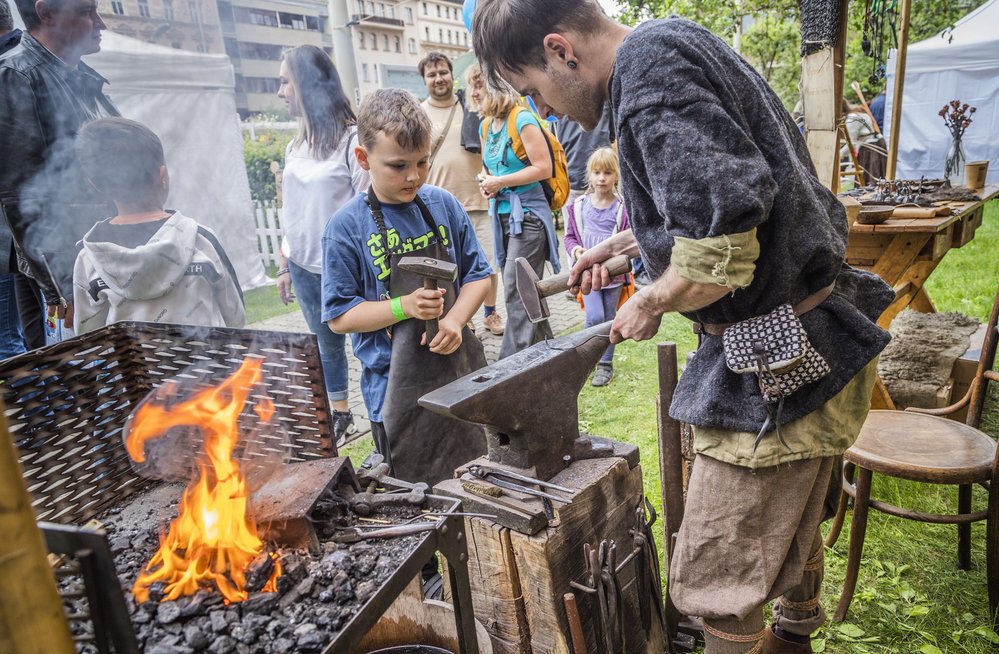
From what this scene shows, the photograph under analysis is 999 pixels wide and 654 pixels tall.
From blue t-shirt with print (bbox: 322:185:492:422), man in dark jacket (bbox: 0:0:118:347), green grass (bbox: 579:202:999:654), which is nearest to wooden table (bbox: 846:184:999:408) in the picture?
green grass (bbox: 579:202:999:654)

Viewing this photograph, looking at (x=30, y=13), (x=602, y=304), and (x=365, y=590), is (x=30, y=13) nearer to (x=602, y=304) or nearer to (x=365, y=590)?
(x=365, y=590)

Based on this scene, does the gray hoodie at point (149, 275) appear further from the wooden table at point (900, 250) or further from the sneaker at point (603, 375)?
the wooden table at point (900, 250)

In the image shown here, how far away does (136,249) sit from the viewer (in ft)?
8.69

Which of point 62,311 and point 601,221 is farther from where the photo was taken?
point 601,221

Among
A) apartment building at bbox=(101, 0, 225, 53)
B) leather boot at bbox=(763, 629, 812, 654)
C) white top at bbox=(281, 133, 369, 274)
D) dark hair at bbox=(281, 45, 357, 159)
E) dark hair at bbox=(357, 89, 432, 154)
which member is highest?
apartment building at bbox=(101, 0, 225, 53)

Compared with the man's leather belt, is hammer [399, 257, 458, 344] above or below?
above

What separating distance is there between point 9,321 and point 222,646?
3070 millimetres

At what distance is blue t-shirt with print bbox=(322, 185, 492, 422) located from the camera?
2518 millimetres

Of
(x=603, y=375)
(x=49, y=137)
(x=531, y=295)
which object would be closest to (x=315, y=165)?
(x=49, y=137)

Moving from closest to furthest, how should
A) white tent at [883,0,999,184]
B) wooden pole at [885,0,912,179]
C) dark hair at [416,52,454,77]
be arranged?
dark hair at [416,52,454,77] < wooden pole at [885,0,912,179] < white tent at [883,0,999,184]

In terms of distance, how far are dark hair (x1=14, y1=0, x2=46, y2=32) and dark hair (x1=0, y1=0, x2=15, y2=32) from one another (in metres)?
0.09

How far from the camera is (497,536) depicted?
1906 mm

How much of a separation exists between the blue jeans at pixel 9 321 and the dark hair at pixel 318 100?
1751 millimetres

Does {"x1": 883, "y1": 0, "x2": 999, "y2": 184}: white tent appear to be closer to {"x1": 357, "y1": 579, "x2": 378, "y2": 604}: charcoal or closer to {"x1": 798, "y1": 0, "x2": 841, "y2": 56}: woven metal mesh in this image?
{"x1": 798, "y1": 0, "x2": 841, "y2": 56}: woven metal mesh
